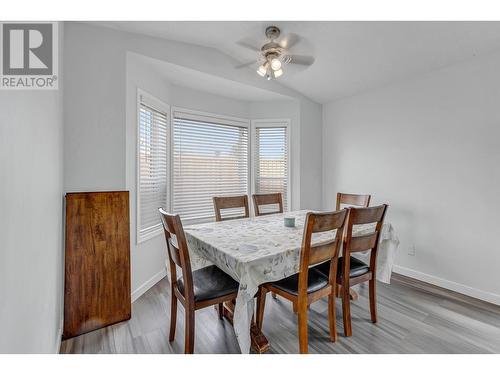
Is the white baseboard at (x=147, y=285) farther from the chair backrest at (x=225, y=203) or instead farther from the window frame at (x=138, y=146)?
the chair backrest at (x=225, y=203)

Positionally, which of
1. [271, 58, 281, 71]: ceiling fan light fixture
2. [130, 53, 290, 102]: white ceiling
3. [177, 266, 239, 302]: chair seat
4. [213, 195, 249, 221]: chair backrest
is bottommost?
[177, 266, 239, 302]: chair seat

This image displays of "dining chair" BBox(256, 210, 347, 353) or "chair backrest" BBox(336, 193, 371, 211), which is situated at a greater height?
"chair backrest" BBox(336, 193, 371, 211)

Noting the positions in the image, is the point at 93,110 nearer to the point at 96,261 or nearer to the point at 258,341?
the point at 96,261

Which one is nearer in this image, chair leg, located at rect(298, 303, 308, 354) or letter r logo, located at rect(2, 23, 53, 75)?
letter r logo, located at rect(2, 23, 53, 75)

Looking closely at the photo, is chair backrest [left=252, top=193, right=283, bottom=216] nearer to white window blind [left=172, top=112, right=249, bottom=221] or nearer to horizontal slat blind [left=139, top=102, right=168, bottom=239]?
white window blind [left=172, top=112, right=249, bottom=221]

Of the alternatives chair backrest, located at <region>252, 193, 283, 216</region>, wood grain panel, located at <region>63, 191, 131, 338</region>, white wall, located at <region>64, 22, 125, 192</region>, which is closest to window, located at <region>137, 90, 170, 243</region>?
white wall, located at <region>64, 22, 125, 192</region>

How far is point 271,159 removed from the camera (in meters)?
3.95

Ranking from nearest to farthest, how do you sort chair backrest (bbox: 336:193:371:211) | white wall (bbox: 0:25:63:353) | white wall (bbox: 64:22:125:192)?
white wall (bbox: 0:25:63:353) < white wall (bbox: 64:22:125:192) < chair backrest (bbox: 336:193:371:211)

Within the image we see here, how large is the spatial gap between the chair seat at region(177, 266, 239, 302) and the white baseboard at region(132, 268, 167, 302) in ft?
3.20

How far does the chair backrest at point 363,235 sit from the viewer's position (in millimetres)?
1749

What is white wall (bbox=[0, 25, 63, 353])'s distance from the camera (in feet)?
2.59

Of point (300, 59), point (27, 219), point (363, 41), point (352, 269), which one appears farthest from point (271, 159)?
point (27, 219)
